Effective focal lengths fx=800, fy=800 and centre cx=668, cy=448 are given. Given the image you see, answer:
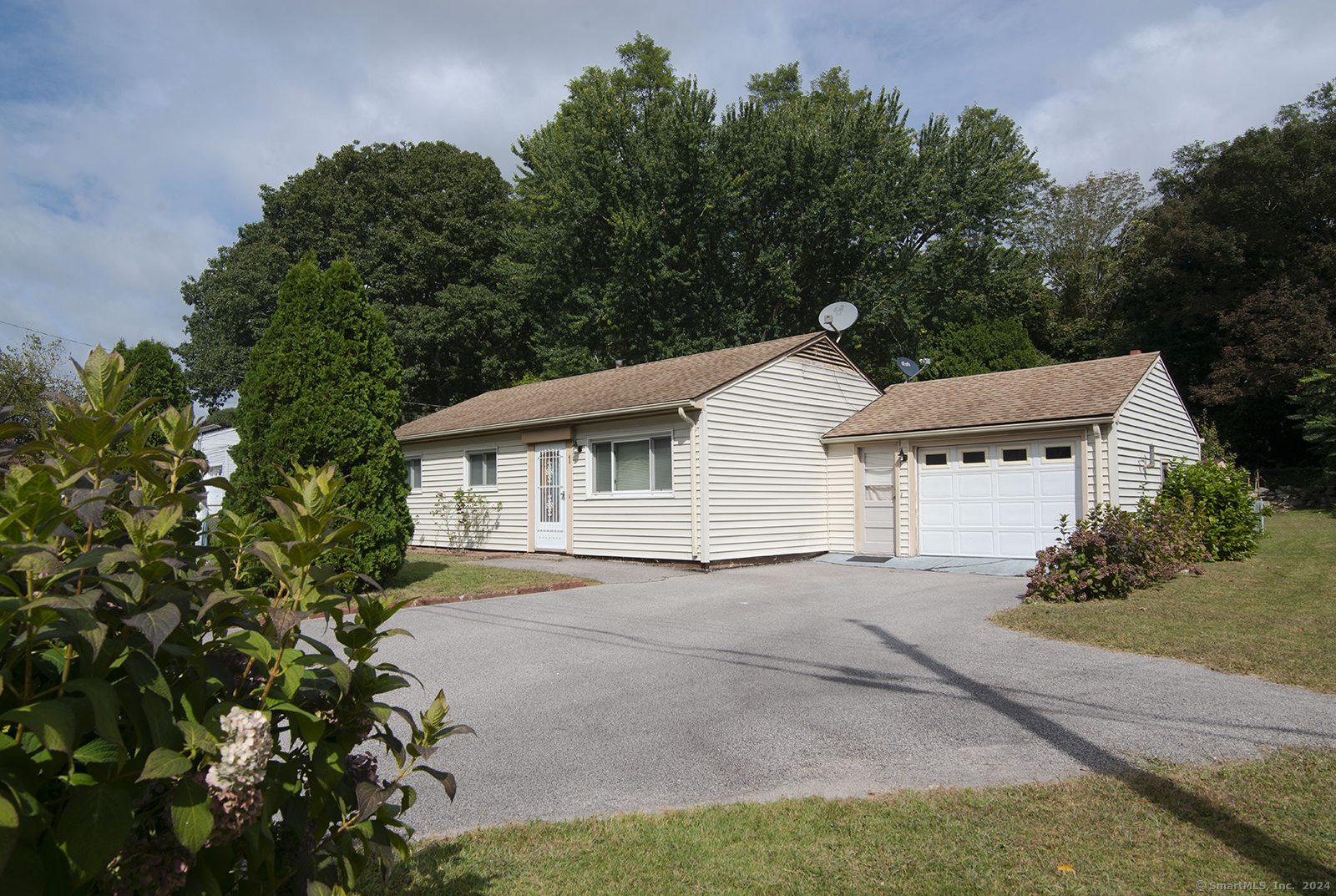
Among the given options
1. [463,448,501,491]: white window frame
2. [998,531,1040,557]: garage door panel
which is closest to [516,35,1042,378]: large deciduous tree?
[463,448,501,491]: white window frame

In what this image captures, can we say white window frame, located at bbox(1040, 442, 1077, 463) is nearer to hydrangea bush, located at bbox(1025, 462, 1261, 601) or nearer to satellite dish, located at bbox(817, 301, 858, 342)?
hydrangea bush, located at bbox(1025, 462, 1261, 601)

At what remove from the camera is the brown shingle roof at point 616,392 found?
15.5 meters

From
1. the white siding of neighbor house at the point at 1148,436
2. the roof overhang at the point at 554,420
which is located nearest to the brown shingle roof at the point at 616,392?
the roof overhang at the point at 554,420

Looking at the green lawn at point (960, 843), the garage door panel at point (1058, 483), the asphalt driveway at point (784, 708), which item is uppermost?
the garage door panel at point (1058, 483)

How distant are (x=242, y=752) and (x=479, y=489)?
59.1ft

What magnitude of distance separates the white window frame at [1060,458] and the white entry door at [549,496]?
9.24 metres

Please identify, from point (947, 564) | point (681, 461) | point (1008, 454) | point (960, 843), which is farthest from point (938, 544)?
point (960, 843)

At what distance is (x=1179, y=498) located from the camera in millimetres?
14727

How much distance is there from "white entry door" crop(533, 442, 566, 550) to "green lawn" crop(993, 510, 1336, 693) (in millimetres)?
9698

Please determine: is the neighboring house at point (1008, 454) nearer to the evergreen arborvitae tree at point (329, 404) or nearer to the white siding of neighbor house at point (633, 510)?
the white siding of neighbor house at point (633, 510)

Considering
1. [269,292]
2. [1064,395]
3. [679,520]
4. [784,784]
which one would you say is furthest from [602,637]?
[269,292]

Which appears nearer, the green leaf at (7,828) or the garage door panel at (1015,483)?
the green leaf at (7,828)

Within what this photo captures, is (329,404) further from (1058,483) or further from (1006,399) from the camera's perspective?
(1006,399)

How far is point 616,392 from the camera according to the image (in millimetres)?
17359
